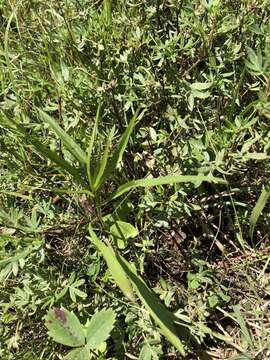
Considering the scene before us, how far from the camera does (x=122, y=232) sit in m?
2.02

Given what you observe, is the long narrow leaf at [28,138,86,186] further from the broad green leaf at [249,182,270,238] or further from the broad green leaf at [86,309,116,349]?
the broad green leaf at [249,182,270,238]

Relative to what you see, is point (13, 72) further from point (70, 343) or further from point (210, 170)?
point (70, 343)

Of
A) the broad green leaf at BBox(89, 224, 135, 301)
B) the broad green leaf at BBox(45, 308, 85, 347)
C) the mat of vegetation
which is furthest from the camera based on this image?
the mat of vegetation

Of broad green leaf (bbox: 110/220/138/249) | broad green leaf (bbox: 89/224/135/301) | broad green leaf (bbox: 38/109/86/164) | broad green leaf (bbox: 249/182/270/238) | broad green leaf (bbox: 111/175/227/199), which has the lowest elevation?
broad green leaf (bbox: 249/182/270/238)

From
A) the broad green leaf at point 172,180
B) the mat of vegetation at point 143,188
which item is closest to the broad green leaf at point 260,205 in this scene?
the mat of vegetation at point 143,188

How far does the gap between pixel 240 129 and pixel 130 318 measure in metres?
0.71

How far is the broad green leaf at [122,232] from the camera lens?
6.56ft

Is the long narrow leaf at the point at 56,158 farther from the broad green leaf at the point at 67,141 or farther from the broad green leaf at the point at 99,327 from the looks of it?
the broad green leaf at the point at 99,327

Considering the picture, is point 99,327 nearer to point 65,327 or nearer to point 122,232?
point 65,327

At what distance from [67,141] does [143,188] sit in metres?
0.33

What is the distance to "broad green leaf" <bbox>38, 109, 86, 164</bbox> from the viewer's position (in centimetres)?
196

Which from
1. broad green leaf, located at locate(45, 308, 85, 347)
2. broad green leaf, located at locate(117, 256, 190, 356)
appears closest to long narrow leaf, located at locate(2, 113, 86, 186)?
broad green leaf, located at locate(117, 256, 190, 356)

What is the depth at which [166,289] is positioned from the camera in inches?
81.4

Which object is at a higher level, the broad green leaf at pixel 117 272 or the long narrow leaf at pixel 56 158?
the long narrow leaf at pixel 56 158
